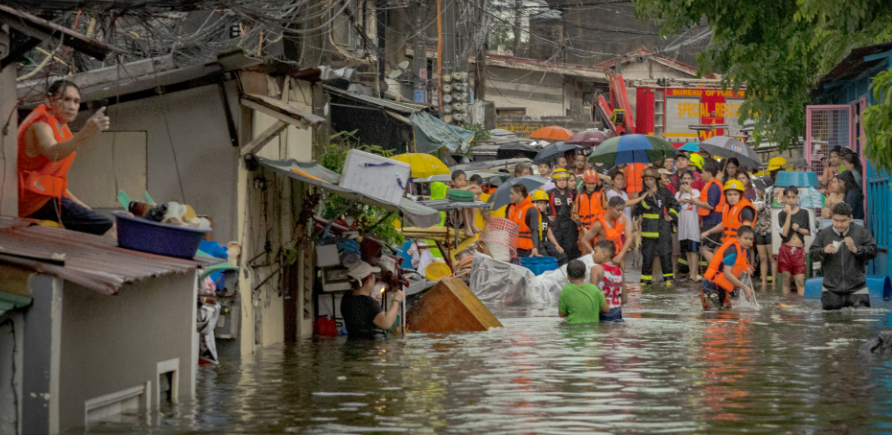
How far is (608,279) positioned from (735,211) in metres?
6.20

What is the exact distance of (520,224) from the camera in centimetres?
2075

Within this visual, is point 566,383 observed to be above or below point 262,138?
below

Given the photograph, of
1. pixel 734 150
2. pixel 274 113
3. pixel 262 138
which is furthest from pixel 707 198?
pixel 274 113

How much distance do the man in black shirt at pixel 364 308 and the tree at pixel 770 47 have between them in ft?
29.8

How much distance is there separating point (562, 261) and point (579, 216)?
1188 millimetres

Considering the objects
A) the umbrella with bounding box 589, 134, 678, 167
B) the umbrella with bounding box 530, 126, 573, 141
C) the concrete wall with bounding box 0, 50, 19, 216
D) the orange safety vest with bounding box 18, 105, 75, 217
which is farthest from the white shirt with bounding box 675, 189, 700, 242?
the umbrella with bounding box 530, 126, 573, 141

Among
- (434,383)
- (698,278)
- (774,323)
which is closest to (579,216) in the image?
(698,278)

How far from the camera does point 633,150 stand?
24.5 m

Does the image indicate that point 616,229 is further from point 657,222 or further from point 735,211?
point 735,211

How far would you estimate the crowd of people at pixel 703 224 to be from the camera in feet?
54.9

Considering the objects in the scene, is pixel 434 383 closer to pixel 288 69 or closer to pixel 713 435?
pixel 713 435

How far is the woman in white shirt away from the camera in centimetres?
2175

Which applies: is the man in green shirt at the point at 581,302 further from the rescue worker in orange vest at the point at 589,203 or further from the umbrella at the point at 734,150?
the umbrella at the point at 734,150

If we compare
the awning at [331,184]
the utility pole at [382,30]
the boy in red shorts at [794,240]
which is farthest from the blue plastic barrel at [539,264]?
the utility pole at [382,30]
